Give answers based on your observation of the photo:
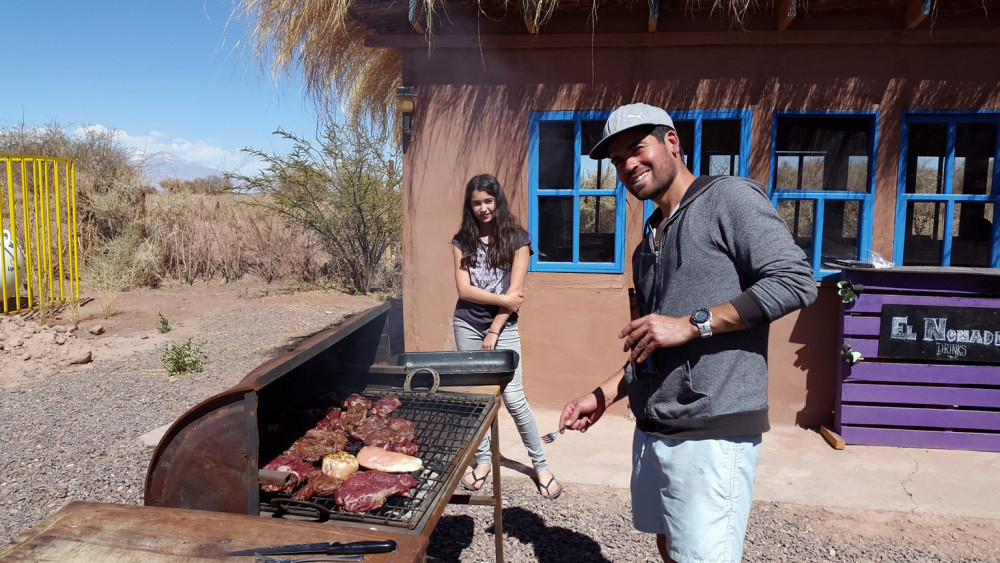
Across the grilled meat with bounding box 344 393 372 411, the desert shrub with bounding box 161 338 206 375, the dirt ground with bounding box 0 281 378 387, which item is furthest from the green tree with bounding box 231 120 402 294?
the grilled meat with bounding box 344 393 372 411

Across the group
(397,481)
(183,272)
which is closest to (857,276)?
A: (397,481)

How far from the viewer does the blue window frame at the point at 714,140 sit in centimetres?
499

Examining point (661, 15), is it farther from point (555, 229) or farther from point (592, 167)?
point (555, 229)

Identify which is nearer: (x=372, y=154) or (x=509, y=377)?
(x=509, y=377)

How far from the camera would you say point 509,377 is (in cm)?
296

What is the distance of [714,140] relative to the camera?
5.14 metres

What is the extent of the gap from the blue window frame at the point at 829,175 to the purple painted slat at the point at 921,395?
92cm

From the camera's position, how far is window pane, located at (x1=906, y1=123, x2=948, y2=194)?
491cm

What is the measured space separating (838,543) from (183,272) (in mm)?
13871

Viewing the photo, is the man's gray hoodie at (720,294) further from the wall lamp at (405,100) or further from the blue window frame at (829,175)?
the wall lamp at (405,100)

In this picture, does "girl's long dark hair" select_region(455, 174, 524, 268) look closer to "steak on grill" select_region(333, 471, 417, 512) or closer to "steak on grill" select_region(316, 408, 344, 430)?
"steak on grill" select_region(316, 408, 344, 430)

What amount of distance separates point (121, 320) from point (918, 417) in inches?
412

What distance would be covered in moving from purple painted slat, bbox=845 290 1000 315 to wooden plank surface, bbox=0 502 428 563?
4148 millimetres

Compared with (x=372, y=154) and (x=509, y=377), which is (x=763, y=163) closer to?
(x=509, y=377)
